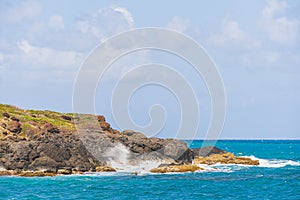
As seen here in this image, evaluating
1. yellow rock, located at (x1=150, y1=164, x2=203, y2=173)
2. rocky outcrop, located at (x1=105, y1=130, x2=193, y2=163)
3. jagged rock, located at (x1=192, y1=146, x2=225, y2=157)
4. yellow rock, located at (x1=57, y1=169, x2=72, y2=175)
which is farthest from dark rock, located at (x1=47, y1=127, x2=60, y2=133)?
jagged rock, located at (x1=192, y1=146, x2=225, y2=157)

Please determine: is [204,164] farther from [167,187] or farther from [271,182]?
[167,187]

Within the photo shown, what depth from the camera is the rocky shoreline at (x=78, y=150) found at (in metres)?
87.4

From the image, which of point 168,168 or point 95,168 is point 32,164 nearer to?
point 95,168

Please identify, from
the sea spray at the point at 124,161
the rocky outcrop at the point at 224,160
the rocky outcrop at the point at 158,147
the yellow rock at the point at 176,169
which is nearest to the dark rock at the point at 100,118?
the rocky outcrop at the point at 158,147

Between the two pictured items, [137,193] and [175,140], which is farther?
[175,140]

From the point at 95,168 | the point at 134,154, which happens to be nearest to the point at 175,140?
the point at 134,154

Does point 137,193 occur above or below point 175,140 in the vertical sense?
below

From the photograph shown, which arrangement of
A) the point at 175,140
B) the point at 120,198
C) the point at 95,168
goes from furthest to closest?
the point at 175,140
the point at 95,168
the point at 120,198

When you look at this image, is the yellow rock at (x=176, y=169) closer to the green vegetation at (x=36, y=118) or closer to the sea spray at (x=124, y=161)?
the sea spray at (x=124, y=161)

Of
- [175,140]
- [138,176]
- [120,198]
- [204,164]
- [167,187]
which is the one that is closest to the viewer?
[120,198]

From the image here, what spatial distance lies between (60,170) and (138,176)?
529 inches

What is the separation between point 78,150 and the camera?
92.5 meters

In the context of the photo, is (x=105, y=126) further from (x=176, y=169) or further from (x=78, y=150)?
(x=176, y=169)

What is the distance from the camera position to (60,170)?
286 feet
